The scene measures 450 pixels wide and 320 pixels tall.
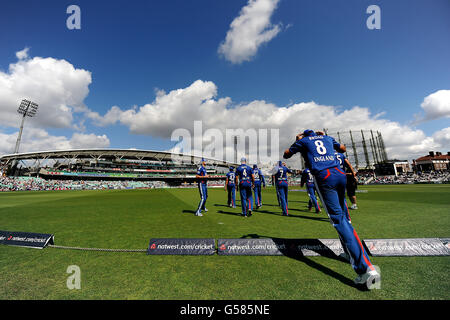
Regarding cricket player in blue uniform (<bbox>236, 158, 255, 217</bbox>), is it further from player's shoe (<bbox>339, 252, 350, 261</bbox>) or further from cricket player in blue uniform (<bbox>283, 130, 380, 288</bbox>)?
player's shoe (<bbox>339, 252, 350, 261</bbox>)

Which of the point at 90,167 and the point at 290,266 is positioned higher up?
the point at 90,167

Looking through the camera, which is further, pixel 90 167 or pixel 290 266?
pixel 90 167

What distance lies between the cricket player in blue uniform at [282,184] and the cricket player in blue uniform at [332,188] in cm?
484

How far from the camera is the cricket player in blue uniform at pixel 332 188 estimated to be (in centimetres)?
254

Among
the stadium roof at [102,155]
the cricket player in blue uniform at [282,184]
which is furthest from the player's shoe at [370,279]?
the stadium roof at [102,155]

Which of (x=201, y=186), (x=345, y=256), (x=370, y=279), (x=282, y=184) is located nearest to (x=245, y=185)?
(x=282, y=184)

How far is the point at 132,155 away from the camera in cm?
7962

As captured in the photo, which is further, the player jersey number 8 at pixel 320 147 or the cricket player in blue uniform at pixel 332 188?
the player jersey number 8 at pixel 320 147

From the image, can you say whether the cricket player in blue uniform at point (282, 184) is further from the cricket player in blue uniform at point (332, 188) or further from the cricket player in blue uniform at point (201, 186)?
the cricket player in blue uniform at point (332, 188)

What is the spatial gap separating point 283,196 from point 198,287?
6381mm

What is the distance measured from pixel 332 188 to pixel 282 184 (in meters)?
5.33

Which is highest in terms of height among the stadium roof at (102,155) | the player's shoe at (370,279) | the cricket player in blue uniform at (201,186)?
the stadium roof at (102,155)
